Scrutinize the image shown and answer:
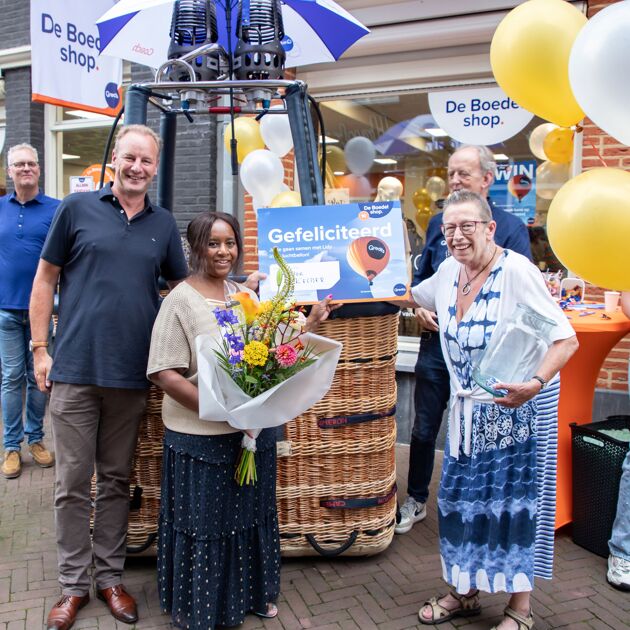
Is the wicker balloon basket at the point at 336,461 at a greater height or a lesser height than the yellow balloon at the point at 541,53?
lesser

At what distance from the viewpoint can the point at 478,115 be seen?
19.0 feet

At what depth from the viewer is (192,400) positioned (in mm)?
2730

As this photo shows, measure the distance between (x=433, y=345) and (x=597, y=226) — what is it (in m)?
1.29

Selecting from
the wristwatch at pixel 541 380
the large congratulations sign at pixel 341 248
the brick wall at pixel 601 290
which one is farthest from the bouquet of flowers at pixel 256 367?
the brick wall at pixel 601 290

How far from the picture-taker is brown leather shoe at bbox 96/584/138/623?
3.04 m

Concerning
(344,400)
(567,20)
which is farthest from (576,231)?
(344,400)

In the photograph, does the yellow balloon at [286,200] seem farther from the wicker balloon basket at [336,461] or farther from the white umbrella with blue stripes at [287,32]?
the wicker balloon basket at [336,461]

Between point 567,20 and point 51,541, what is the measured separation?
380 centimetres

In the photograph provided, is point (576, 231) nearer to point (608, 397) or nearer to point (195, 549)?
point (195, 549)

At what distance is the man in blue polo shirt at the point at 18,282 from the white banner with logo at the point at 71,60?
926 mm

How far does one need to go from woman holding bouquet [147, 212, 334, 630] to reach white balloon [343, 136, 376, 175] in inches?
155

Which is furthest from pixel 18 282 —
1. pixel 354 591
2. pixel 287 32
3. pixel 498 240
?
pixel 498 240

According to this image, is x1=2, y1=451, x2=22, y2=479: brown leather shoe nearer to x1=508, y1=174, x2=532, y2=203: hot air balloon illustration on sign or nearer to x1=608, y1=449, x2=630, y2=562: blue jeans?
x1=608, y1=449, x2=630, y2=562: blue jeans

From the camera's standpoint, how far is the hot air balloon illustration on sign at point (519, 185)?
5.82 metres
